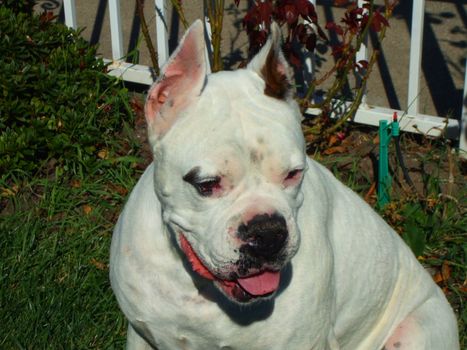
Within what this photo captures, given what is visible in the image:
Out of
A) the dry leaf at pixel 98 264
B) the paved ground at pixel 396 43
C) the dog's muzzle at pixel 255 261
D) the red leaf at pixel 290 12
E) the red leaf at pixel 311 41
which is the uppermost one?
the dog's muzzle at pixel 255 261

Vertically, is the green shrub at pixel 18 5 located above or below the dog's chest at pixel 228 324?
below

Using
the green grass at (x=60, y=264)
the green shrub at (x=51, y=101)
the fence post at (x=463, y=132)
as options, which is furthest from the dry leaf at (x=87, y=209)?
the fence post at (x=463, y=132)

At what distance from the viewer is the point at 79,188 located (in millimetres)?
5523

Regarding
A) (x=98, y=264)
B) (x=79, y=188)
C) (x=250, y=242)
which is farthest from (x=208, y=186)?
(x=79, y=188)

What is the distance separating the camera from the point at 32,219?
5305mm

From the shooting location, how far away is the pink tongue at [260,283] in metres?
3.27

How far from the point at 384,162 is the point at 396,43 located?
2468 mm

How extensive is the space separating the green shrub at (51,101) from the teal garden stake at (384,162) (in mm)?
1618

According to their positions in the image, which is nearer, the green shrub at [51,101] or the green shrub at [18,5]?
the green shrub at [51,101]

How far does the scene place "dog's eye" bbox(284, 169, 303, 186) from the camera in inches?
126

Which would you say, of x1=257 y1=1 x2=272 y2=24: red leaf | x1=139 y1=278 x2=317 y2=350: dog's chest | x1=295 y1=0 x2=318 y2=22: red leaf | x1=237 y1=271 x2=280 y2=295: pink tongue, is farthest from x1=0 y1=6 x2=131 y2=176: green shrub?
x1=237 y1=271 x2=280 y2=295: pink tongue

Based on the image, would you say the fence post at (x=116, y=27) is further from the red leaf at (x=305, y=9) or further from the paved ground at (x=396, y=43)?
the red leaf at (x=305, y=9)

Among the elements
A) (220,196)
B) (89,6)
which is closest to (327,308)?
(220,196)

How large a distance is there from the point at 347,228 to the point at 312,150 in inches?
82.2
